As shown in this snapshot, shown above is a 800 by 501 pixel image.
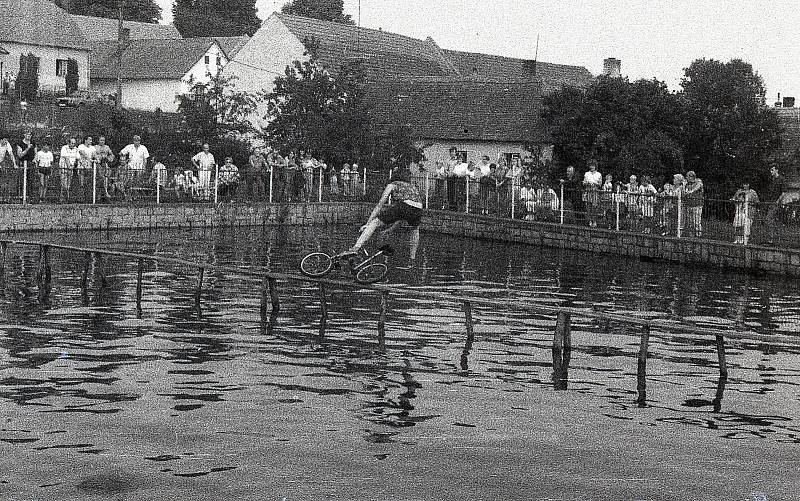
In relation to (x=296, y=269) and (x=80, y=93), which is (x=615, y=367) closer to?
(x=296, y=269)

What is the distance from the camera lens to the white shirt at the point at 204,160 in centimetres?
4000

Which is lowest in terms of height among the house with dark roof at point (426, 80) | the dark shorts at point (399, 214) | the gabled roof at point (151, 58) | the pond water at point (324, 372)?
the pond water at point (324, 372)

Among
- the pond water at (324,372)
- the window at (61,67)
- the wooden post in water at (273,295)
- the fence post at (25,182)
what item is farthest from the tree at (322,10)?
the wooden post in water at (273,295)

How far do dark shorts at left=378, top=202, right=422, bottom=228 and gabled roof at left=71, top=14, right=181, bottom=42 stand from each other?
248ft

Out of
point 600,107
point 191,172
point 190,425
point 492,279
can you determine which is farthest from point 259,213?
point 190,425

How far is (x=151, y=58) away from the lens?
84.7 metres

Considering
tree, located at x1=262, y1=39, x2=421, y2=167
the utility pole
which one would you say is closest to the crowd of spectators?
tree, located at x1=262, y1=39, x2=421, y2=167

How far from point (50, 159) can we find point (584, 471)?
1075 inches

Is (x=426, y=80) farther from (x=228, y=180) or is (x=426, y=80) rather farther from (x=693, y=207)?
(x=693, y=207)

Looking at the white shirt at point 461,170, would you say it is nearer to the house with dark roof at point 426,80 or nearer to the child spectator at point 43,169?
the house with dark roof at point 426,80

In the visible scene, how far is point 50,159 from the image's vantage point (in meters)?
36.0

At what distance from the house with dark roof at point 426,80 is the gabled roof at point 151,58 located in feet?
52.0

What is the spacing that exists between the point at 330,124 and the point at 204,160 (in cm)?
788

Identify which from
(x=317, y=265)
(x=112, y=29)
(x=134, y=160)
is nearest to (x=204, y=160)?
(x=134, y=160)
